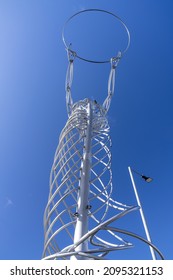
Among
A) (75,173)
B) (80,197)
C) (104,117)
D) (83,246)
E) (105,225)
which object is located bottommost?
(83,246)

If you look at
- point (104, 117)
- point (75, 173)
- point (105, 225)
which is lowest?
point (105, 225)

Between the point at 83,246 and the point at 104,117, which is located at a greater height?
the point at 104,117
